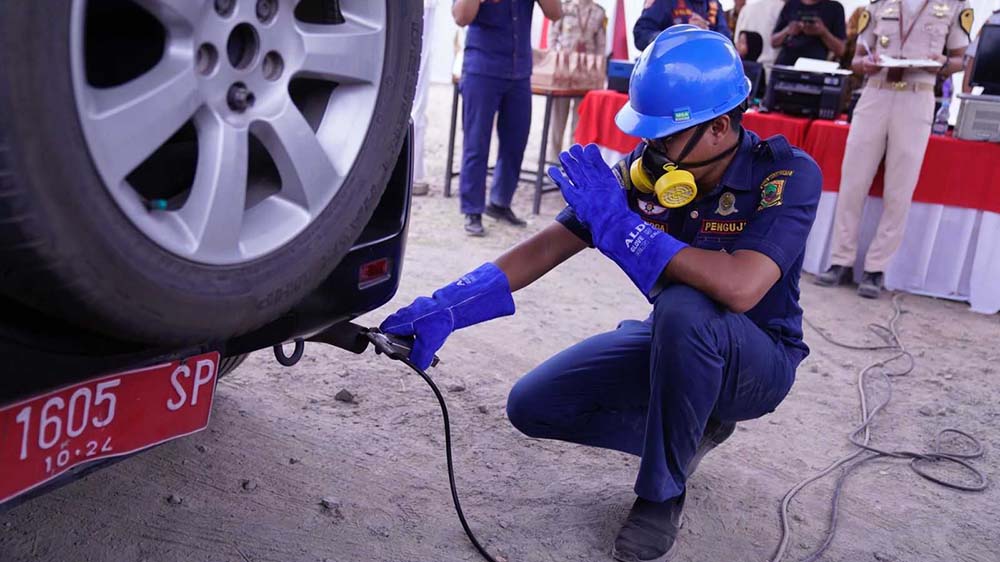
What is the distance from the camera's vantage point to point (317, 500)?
235cm

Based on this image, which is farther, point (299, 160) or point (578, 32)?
point (578, 32)

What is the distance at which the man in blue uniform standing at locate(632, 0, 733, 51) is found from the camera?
5.65 metres

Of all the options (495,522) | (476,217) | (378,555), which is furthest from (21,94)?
(476,217)

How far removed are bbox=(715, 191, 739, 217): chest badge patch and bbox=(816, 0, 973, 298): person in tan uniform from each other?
3.06 m

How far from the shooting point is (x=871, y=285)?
5145 millimetres

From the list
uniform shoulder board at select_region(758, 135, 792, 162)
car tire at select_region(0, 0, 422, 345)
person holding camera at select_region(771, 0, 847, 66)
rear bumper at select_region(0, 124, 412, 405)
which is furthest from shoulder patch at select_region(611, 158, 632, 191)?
person holding camera at select_region(771, 0, 847, 66)

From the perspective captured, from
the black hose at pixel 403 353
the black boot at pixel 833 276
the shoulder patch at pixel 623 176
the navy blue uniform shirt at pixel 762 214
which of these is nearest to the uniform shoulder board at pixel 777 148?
the navy blue uniform shirt at pixel 762 214

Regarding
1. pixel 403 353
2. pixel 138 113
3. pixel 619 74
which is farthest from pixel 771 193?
pixel 619 74

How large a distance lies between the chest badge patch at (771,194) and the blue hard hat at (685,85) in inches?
8.5

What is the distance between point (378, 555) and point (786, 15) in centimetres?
565

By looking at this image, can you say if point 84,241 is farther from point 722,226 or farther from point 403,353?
point 722,226

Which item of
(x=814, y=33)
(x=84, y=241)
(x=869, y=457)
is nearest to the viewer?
(x=84, y=241)

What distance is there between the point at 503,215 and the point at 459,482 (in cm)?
376

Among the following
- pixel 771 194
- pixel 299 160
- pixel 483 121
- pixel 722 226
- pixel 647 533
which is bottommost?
pixel 647 533
